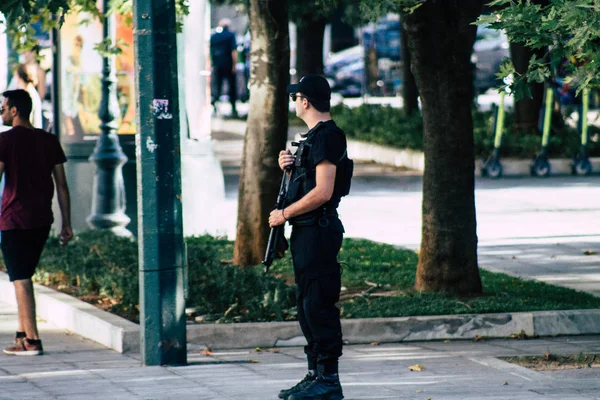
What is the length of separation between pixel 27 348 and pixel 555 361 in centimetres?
344

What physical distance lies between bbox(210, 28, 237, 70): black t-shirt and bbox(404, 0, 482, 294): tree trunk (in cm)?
1970

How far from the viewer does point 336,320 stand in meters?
6.64

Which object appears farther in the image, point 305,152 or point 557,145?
point 557,145

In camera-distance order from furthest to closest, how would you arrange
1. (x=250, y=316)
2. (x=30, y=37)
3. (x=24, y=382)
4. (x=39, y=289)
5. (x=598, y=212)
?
(x=598, y=212), (x=30, y=37), (x=39, y=289), (x=250, y=316), (x=24, y=382)

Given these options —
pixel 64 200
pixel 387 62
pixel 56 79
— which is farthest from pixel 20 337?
pixel 387 62

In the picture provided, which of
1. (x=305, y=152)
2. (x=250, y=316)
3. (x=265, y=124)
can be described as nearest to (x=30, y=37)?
(x=265, y=124)

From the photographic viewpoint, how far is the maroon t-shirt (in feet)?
27.2

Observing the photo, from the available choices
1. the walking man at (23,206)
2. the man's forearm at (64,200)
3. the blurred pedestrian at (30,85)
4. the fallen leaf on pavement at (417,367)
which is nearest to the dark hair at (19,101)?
the walking man at (23,206)

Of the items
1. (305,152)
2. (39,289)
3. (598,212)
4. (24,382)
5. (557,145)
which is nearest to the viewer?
(305,152)

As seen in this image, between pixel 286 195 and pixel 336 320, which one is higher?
pixel 286 195

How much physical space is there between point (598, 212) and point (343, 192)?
892 centimetres

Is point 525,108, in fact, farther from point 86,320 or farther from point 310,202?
point 310,202

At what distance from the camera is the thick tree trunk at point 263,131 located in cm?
1073

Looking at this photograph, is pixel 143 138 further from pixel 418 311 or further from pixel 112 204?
pixel 112 204
